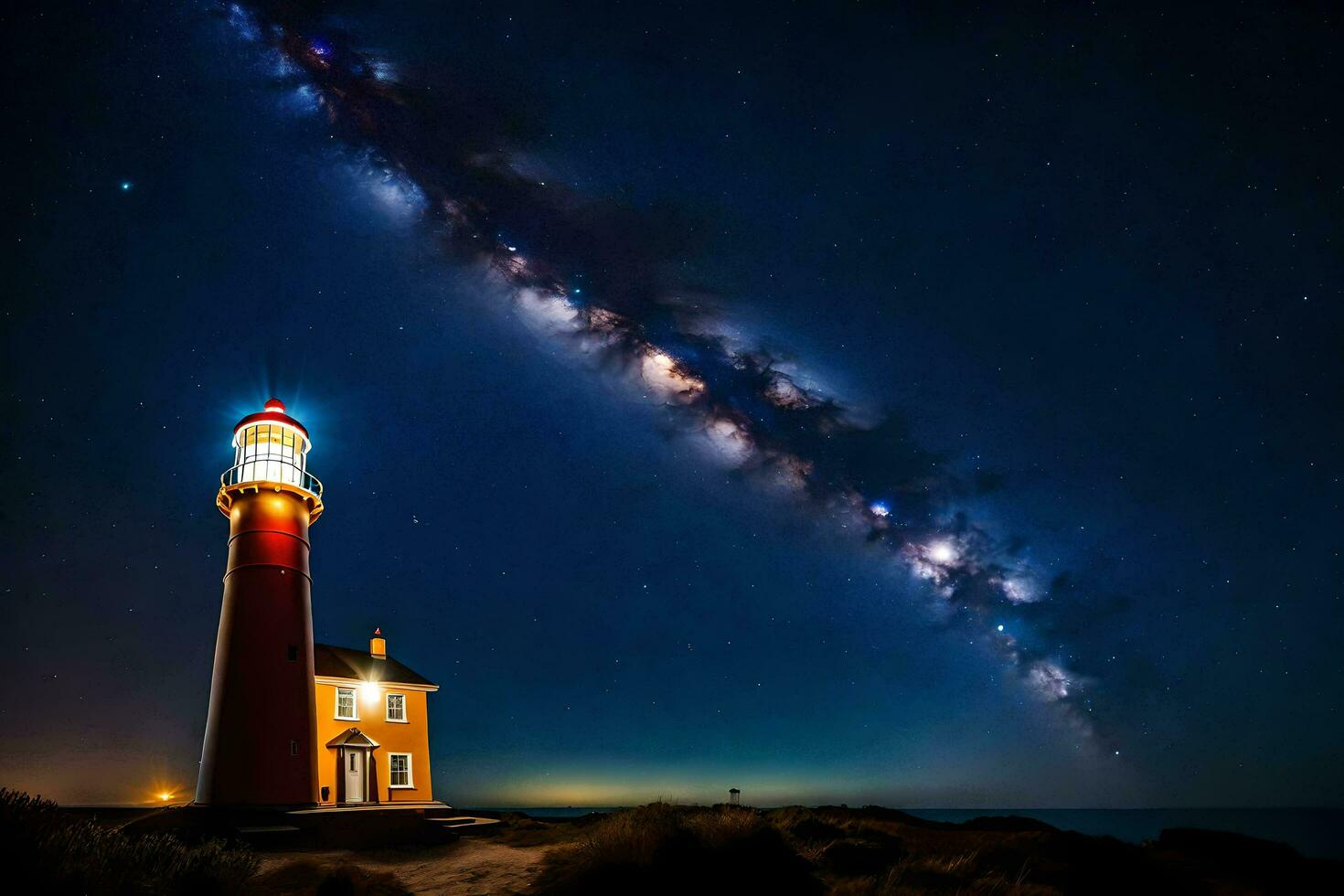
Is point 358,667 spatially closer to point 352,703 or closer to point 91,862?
point 352,703

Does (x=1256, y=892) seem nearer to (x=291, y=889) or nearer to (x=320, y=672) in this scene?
(x=291, y=889)

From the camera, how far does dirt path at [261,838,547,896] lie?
37.5ft

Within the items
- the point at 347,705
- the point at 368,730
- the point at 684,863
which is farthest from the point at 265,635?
the point at 684,863

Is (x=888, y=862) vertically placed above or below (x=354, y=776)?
below

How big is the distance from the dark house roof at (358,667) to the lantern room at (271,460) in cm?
598

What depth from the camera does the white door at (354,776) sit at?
23561 mm

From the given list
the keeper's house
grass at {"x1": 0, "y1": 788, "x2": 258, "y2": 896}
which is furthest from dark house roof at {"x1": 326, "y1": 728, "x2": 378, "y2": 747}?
grass at {"x1": 0, "y1": 788, "x2": 258, "y2": 896}

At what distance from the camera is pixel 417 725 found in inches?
1045

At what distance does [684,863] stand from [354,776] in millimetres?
19089

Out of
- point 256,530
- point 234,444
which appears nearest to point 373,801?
point 256,530

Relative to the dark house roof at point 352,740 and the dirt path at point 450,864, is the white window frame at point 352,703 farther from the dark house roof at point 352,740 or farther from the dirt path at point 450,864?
the dirt path at point 450,864

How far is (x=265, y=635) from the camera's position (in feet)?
62.4

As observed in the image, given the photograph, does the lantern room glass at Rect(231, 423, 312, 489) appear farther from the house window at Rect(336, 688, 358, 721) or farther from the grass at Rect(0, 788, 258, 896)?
the grass at Rect(0, 788, 258, 896)

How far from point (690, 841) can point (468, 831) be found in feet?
41.0
